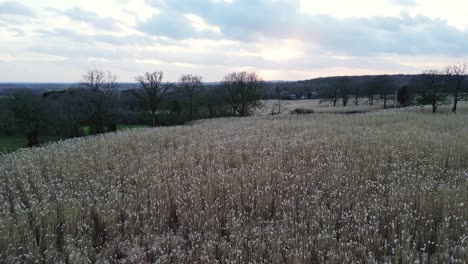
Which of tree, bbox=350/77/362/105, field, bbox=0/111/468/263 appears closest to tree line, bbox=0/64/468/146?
tree, bbox=350/77/362/105

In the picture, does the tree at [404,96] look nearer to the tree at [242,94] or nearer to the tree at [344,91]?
the tree at [344,91]

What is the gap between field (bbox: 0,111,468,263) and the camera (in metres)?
3.73

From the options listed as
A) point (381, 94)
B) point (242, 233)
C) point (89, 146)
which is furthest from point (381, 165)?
point (381, 94)

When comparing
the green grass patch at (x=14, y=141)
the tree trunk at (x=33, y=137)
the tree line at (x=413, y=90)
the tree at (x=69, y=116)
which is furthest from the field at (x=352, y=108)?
the green grass patch at (x=14, y=141)

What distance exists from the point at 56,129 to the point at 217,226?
47347mm

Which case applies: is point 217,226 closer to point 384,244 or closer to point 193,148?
point 384,244

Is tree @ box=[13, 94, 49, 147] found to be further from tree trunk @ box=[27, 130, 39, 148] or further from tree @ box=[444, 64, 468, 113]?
tree @ box=[444, 64, 468, 113]

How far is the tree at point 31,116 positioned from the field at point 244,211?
40.5 meters

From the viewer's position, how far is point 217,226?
442 centimetres

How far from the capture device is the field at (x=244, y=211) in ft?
12.2

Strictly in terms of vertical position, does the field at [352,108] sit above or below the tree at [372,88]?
below

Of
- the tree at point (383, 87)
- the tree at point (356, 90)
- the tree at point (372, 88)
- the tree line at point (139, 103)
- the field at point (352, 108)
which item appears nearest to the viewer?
the field at point (352, 108)

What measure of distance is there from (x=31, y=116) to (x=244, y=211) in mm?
47623

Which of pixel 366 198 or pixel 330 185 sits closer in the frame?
pixel 366 198
